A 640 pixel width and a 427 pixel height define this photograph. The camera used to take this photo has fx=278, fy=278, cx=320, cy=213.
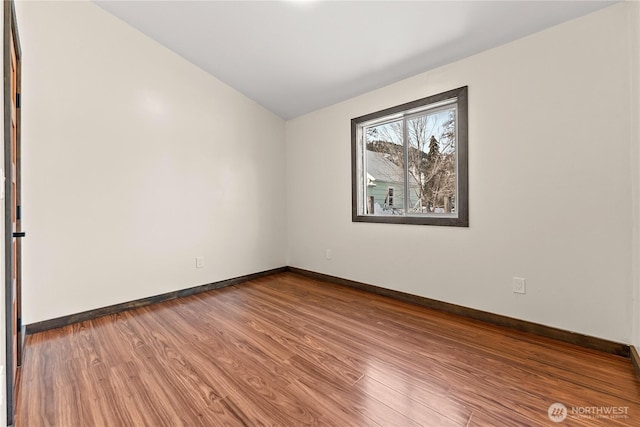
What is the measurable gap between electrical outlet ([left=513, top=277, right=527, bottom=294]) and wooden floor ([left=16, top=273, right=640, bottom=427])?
32cm

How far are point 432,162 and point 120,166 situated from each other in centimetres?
309

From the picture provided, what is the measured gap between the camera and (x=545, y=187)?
2076 millimetres

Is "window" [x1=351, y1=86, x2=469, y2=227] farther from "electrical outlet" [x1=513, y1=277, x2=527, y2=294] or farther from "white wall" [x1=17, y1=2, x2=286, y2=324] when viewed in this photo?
"white wall" [x1=17, y1=2, x2=286, y2=324]

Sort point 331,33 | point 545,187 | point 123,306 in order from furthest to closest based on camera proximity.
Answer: point 123,306
point 331,33
point 545,187

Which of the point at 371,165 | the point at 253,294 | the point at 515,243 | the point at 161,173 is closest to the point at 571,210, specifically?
the point at 515,243

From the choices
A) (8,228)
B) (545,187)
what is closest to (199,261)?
(8,228)

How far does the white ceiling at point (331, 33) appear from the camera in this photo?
2.02 metres

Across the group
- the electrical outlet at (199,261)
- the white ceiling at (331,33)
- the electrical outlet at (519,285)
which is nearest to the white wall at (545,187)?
the electrical outlet at (519,285)

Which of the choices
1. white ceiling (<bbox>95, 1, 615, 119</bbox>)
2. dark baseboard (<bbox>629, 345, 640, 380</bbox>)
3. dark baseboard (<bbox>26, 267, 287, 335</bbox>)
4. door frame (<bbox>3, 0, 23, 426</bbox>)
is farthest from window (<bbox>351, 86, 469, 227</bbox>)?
door frame (<bbox>3, 0, 23, 426</bbox>)

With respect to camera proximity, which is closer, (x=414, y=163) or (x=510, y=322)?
(x=510, y=322)

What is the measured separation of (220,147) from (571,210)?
3482 millimetres

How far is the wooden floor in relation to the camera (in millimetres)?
1331

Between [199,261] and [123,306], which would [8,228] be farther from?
[199,261]

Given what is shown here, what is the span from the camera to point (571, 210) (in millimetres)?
1974
